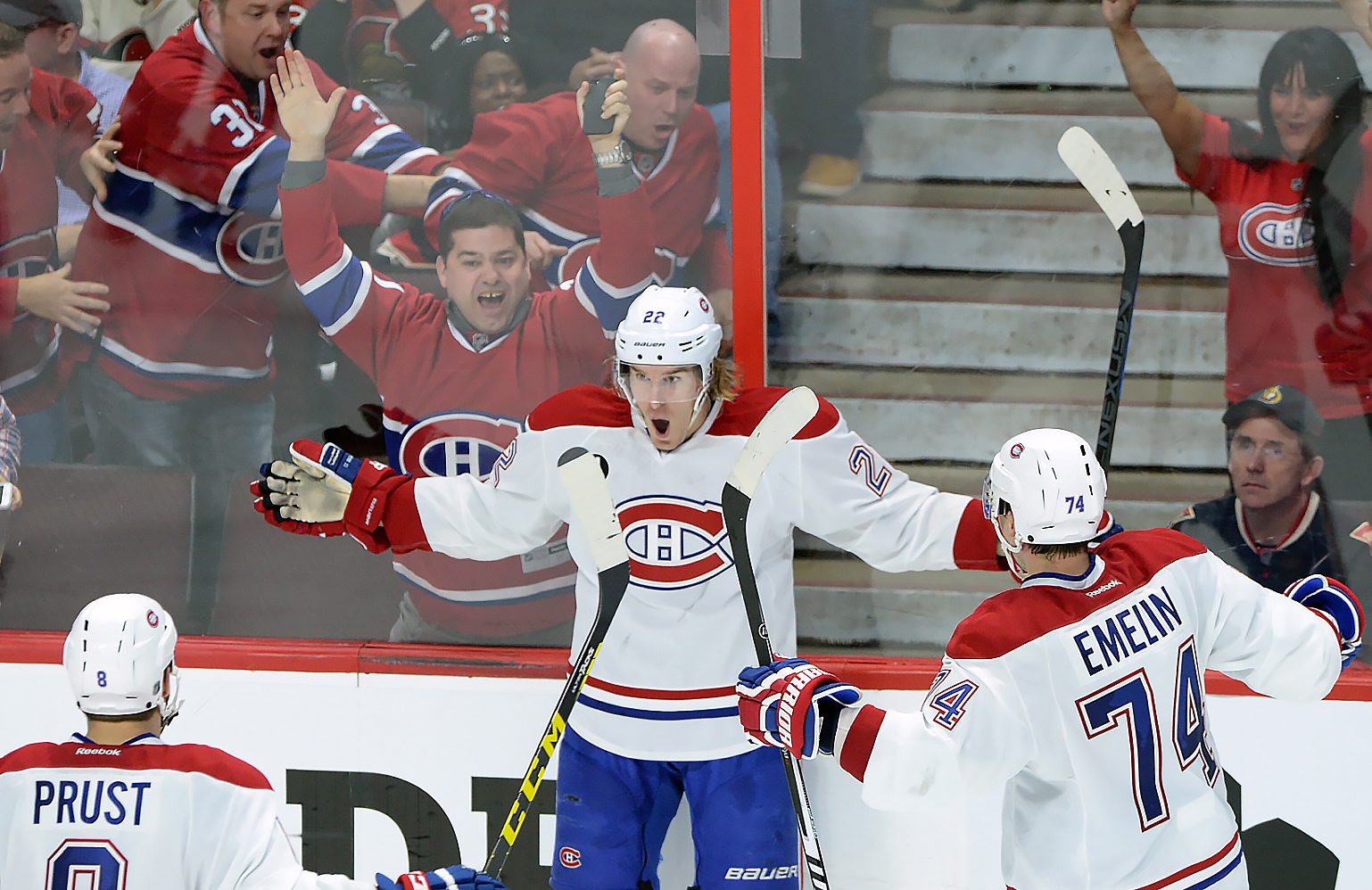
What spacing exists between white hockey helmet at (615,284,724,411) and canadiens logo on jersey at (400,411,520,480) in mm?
534

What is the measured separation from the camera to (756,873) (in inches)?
106

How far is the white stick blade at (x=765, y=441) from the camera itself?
8.47ft

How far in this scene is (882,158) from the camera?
2957 millimetres

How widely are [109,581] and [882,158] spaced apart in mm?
1947

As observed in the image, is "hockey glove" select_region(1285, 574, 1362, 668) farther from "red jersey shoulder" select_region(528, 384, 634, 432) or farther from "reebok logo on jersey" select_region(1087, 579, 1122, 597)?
"red jersey shoulder" select_region(528, 384, 634, 432)

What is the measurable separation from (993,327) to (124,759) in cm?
189

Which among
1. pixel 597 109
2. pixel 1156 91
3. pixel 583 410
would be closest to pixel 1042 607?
pixel 583 410

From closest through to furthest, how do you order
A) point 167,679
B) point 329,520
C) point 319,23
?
point 167,679
point 329,520
point 319,23

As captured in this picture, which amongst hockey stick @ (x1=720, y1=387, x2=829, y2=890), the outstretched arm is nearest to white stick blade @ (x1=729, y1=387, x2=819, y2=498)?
hockey stick @ (x1=720, y1=387, x2=829, y2=890)

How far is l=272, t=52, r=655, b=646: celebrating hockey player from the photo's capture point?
3014mm

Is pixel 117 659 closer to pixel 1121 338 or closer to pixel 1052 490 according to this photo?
pixel 1052 490

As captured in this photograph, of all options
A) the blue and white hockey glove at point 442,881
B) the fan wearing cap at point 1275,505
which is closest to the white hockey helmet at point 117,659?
the blue and white hockey glove at point 442,881

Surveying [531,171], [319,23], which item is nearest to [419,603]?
[531,171]

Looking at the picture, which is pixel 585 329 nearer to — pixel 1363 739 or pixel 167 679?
pixel 167 679
